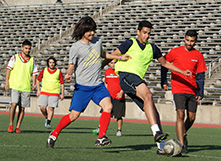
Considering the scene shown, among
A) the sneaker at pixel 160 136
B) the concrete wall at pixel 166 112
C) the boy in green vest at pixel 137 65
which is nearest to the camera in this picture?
the sneaker at pixel 160 136

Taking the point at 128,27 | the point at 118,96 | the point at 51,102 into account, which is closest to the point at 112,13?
the point at 128,27

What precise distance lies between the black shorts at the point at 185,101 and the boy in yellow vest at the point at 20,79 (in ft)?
14.2

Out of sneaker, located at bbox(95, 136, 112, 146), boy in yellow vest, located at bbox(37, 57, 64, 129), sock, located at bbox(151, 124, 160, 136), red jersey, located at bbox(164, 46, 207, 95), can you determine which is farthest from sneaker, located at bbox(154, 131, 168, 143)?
boy in yellow vest, located at bbox(37, 57, 64, 129)

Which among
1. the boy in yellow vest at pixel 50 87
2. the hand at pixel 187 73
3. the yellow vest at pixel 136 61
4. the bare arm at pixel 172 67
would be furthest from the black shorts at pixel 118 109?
the hand at pixel 187 73

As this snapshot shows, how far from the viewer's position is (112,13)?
3030 centimetres

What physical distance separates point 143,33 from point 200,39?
17.2 meters

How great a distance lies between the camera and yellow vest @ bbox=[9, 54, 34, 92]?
10.9m

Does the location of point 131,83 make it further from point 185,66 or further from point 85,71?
point 185,66

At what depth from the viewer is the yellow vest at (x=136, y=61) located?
714 cm

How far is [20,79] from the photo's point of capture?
10867 millimetres

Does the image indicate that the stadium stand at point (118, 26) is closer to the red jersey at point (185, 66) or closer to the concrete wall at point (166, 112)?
the concrete wall at point (166, 112)

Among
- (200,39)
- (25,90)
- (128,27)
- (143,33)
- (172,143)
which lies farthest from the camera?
(128,27)

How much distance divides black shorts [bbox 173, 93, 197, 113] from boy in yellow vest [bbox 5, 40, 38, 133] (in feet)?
14.2

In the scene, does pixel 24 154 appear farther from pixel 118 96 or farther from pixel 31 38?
pixel 31 38
